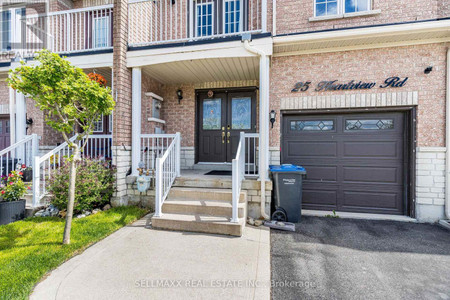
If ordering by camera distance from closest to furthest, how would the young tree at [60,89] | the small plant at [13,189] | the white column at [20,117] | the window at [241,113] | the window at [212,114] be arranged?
the young tree at [60,89]
the small plant at [13,189]
the white column at [20,117]
the window at [241,113]
the window at [212,114]

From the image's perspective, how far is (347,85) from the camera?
14.3 feet

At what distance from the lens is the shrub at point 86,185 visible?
3.72m

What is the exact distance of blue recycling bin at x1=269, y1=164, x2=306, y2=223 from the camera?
396 cm

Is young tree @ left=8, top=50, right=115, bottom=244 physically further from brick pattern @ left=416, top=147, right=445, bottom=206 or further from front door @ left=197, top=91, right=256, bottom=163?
brick pattern @ left=416, top=147, right=445, bottom=206

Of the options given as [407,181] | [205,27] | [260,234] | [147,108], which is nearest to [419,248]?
[407,181]

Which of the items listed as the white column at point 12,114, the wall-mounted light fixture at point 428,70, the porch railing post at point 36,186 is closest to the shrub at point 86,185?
the porch railing post at point 36,186

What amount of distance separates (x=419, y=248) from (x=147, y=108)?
5712mm

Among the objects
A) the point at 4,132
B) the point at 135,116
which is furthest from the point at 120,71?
the point at 4,132

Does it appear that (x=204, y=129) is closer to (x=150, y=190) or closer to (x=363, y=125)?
(x=150, y=190)

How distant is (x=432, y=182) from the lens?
4090 millimetres

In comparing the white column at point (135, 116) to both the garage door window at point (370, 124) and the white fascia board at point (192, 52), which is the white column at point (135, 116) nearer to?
the white fascia board at point (192, 52)

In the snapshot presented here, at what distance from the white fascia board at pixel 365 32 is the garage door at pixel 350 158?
1.53 metres

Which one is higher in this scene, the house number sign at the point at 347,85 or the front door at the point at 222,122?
the house number sign at the point at 347,85

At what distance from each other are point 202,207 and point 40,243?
2.26 meters
